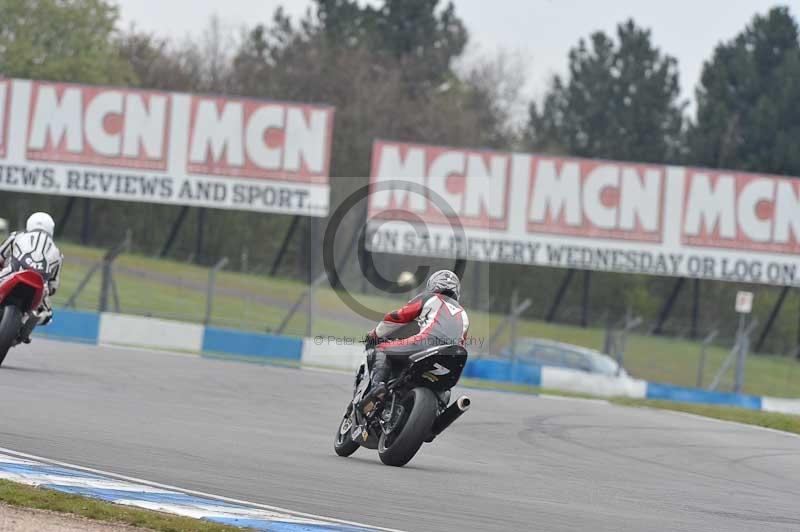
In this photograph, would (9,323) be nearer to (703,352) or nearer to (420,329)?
(420,329)

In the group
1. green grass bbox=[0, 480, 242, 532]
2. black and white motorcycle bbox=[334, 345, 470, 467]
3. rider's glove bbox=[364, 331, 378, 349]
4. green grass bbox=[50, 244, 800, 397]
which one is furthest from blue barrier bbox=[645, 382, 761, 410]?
green grass bbox=[0, 480, 242, 532]

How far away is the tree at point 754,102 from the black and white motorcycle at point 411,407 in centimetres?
5942

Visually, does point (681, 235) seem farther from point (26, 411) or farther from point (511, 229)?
point (26, 411)

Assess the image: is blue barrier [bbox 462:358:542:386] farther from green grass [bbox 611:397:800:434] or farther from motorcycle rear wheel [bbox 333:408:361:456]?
motorcycle rear wheel [bbox 333:408:361:456]

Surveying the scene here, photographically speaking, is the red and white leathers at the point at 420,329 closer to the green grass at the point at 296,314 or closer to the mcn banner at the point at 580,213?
the green grass at the point at 296,314

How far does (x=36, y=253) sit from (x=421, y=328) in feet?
17.7

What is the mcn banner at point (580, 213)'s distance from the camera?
1521 inches

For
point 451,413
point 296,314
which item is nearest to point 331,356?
point 296,314

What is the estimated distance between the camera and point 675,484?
37.3ft

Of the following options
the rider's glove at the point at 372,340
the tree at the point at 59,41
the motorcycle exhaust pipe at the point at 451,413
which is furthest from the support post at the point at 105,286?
the tree at the point at 59,41

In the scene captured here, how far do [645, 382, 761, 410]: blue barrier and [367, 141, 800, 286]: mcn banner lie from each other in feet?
33.1

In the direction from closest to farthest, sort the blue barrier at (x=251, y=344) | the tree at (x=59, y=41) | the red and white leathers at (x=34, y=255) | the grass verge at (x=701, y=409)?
the red and white leathers at (x=34, y=255), the grass verge at (x=701, y=409), the blue barrier at (x=251, y=344), the tree at (x=59, y=41)

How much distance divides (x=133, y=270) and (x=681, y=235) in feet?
47.0

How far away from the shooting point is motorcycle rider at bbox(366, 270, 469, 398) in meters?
10.8
